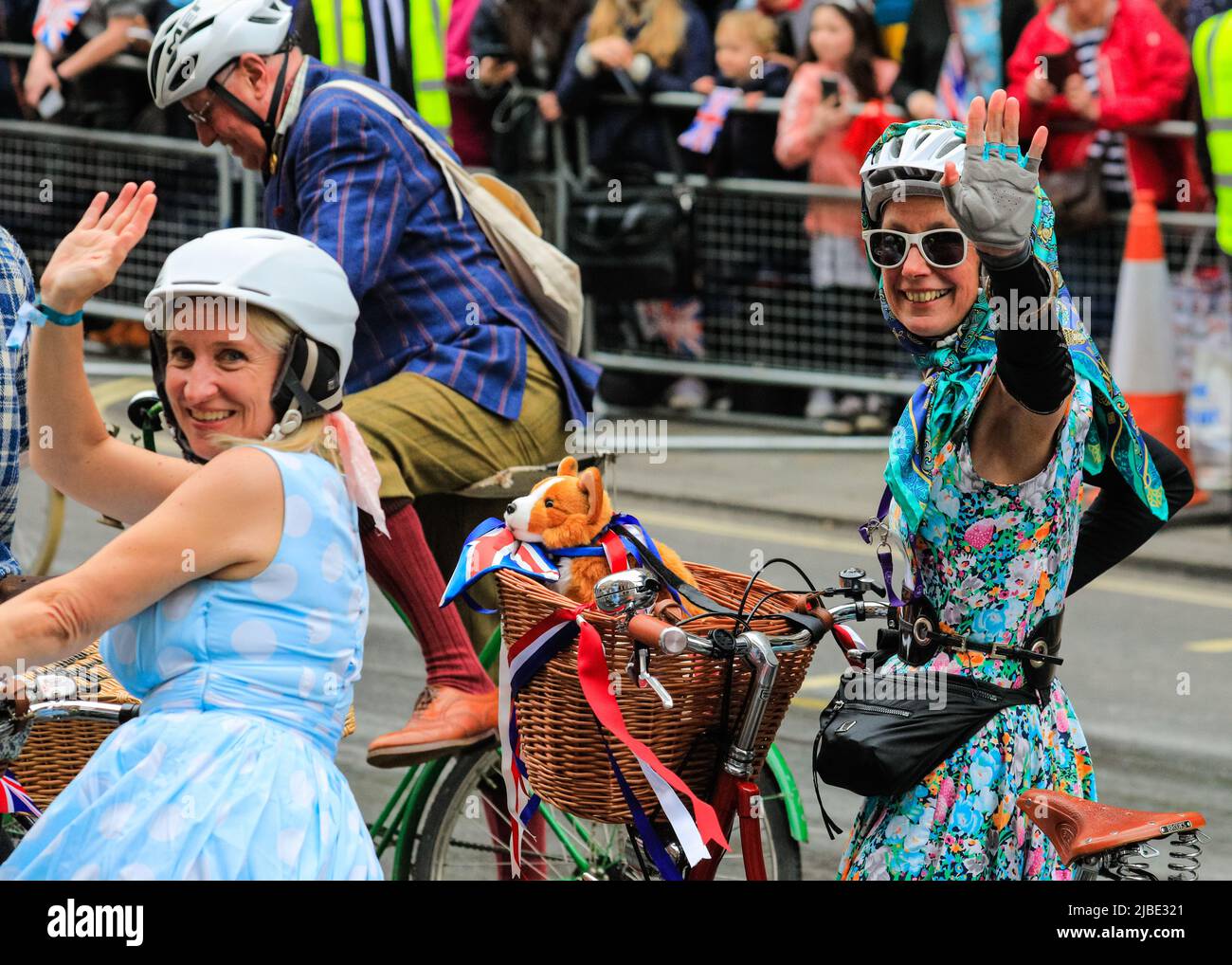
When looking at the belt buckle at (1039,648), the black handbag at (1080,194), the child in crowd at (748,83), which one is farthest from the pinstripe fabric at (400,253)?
the child in crowd at (748,83)

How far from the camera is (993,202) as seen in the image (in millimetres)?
3215

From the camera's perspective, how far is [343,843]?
3.35 meters

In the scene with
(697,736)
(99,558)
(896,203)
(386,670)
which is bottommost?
(386,670)

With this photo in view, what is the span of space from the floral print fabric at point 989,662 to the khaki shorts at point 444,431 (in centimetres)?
173

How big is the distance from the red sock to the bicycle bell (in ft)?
4.06

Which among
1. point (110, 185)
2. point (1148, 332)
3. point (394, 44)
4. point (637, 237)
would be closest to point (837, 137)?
point (637, 237)

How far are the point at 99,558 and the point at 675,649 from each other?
1024 mm

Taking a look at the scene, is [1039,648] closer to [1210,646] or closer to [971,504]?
[971,504]

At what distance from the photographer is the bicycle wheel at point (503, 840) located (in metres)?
4.72

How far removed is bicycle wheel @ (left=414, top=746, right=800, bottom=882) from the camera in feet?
15.5

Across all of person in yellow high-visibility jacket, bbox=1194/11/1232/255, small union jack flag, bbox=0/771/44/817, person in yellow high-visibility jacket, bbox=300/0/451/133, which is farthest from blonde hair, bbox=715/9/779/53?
small union jack flag, bbox=0/771/44/817

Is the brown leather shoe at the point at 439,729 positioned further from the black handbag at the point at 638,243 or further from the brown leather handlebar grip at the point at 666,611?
the black handbag at the point at 638,243

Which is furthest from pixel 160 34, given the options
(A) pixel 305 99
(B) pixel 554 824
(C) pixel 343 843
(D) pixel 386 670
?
(D) pixel 386 670

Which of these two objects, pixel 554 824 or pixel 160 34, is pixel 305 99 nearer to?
pixel 160 34
